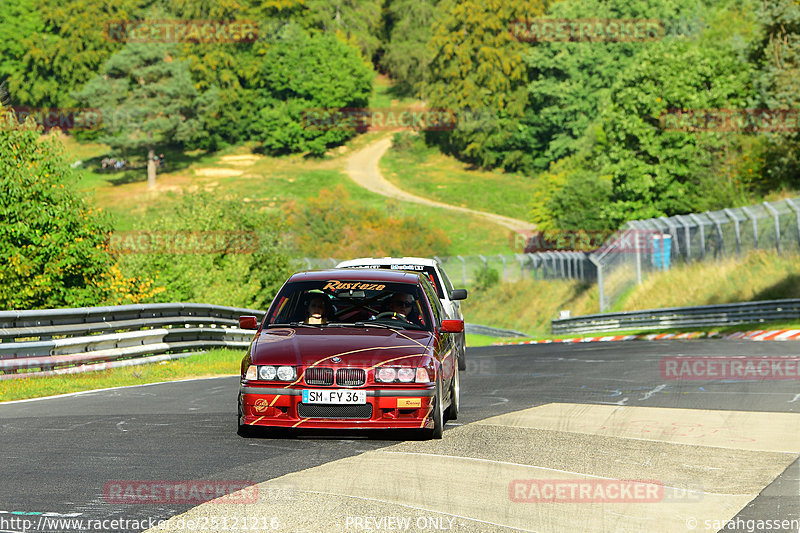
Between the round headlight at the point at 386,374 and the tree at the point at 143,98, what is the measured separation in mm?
102090

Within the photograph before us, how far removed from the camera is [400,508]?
7176 millimetres

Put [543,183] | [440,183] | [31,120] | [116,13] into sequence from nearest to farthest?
1. [31,120]
2. [543,183]
3. [440,183]
4. [116,13]

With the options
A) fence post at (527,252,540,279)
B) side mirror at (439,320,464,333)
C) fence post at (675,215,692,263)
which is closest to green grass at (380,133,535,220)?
fence post at (527,252,540,279)

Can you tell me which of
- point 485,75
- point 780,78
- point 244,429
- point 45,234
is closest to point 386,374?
point 244,429

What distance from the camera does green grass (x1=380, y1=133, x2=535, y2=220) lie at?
10244 cm

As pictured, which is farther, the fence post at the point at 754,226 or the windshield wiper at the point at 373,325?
the fence post at the point at 754,226

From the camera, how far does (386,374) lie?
9578mm

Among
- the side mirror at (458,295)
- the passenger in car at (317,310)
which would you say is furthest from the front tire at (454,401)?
the side mirror at (458,295)

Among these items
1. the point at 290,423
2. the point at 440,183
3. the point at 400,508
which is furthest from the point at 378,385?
the point at 440,183

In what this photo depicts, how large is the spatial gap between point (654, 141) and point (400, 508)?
5619 cm

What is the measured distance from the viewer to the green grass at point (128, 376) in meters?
15.5

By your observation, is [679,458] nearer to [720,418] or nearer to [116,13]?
[720,418]

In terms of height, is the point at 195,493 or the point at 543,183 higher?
the point at 195,493

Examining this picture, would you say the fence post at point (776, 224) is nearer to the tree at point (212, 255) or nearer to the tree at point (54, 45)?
the tree at point (212, 255)
